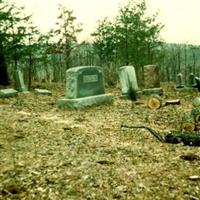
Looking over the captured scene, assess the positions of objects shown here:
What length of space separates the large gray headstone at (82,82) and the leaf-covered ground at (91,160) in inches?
103

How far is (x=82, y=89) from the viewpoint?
50.0 feet

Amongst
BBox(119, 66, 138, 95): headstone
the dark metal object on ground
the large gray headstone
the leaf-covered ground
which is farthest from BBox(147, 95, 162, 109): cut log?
the dark metal object on ground

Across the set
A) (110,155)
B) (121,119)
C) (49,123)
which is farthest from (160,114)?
(110,155)

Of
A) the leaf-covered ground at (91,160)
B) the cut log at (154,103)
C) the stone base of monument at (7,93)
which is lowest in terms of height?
the leaf-covered ground at (91,160)

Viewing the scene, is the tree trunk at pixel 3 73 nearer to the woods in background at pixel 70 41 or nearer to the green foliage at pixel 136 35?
the woods in background at pixel 70 41

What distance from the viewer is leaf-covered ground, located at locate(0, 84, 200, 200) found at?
230 inches

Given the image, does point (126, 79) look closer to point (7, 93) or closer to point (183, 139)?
point (7, 93)

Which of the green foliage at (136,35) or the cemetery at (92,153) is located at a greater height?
the green foliage at (136,35)

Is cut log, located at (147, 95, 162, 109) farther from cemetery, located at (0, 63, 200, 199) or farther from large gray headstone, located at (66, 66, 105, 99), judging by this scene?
large gray headstone, located at (66, 66, 105, 99)

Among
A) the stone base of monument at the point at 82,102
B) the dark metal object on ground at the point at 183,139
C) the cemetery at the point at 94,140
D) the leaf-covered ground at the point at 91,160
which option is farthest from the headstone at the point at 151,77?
the dark metal object on ground at the point at 183,139

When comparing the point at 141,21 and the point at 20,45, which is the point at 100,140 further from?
the point at 141,21

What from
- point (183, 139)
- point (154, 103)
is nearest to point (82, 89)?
point (154, 103)

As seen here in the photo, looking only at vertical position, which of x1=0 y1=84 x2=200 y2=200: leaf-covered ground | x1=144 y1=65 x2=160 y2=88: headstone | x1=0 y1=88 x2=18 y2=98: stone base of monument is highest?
x1=144 y1=65 x2=160 y2=88: headstone

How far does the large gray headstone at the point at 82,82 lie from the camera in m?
15.0
